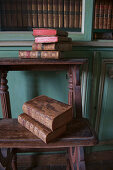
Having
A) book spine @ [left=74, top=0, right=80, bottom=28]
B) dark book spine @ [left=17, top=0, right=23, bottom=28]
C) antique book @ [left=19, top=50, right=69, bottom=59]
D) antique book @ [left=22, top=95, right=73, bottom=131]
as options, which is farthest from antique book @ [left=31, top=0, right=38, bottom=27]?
antique book @ [left=22, top=95, right=73, bottom=131]

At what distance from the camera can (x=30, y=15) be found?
102 cm

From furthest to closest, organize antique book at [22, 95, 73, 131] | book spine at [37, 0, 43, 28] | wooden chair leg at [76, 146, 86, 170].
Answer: book spine at [37, 0, 43, 28] < wooden chair leg at [76, 146, 86, 170] < antique book at [22, 95, 73, 131]

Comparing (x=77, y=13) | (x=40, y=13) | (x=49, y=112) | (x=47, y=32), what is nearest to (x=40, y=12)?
(x=40, y=13)

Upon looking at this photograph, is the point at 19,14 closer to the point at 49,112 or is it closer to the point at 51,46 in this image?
the point at 51,46

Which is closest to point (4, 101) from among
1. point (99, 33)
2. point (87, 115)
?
point (87, 115)

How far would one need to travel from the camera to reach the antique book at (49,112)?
575 millimetres

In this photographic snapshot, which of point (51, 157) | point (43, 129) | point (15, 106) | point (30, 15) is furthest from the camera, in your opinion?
point (51, 157)

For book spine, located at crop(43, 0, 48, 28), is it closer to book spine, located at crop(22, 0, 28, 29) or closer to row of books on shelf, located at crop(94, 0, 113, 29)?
book spine, located at crop(22, 0, 28, 29)

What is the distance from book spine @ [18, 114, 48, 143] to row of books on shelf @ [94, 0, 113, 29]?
87cm

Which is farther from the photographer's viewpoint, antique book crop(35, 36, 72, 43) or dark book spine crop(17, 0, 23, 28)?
dark book spine crop(17, 0, 23, 28)

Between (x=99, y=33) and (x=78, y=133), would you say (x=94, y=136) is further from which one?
(x=99, y=33)

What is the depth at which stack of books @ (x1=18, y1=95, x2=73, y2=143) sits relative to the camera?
0.58 meters

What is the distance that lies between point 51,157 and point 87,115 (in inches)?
19.1

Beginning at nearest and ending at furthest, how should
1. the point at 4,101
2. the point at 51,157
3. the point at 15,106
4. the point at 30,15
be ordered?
the point at 4,101, the point at 30,15, the point at 15,106, the point at 51,157
